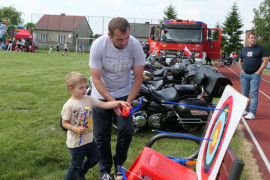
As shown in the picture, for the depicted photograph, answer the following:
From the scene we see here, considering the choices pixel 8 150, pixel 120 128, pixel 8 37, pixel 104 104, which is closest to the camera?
pixel 104 104

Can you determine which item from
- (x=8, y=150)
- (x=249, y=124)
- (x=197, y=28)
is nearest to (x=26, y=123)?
(x=8, y=150)

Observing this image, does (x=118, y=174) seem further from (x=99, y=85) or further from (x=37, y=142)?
(x=37, y=142)

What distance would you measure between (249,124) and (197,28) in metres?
8.10

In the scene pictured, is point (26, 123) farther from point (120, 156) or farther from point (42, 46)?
point (42, 46)

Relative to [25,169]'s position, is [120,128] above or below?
above

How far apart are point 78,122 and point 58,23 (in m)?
48.7

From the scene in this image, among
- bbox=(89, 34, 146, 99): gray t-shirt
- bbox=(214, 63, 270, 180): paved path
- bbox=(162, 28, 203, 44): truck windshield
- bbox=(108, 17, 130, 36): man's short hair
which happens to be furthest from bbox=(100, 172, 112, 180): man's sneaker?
bbox=(162, 28, 203, 44): truck windshield

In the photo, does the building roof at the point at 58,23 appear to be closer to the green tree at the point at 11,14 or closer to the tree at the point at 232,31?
the green tree at the point at 11,14

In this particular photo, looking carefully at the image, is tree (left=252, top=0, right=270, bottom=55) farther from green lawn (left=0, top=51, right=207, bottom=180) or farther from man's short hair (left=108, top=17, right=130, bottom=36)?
man's short hair (left=108, top=17, right=130, bottom=36)

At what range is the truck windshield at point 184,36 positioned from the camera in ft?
44.0

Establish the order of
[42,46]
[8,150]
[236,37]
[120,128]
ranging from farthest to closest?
[236,37] → [42,46] → [8,150] → [120,128]

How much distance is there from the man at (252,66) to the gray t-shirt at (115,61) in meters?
4.18

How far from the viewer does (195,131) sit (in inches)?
212

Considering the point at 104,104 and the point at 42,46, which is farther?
the point at 42,46
